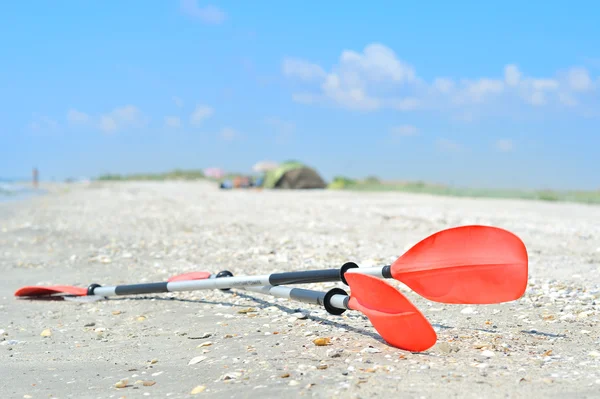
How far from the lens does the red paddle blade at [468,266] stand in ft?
11.6

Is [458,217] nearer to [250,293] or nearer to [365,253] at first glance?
[365,253]

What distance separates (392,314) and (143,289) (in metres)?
2.69

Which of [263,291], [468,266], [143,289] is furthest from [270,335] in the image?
[143,289]

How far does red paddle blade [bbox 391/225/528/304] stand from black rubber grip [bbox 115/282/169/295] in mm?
2278

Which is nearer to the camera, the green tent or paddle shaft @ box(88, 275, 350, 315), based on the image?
paddle shaft @ box(88, 275, 350, 315)

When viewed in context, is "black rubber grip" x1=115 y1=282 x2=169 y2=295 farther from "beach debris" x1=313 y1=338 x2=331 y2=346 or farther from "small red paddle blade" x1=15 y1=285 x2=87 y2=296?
"beach debris" x1=313 y1=338 x2=331 y2=346

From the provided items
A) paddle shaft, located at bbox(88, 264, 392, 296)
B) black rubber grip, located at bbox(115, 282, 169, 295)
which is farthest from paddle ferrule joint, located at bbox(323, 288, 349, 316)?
black rubber grip, located at bbox(115, 282, 169, 295)

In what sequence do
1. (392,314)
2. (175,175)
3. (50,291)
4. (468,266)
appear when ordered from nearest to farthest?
(392,314) < (468,266) < (50,291) < (175,175)

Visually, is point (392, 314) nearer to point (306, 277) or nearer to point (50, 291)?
point (306, 277)

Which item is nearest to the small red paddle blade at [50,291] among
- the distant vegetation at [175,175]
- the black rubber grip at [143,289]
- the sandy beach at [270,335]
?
the sandy beach at [270,335]

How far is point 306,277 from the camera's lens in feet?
13.8

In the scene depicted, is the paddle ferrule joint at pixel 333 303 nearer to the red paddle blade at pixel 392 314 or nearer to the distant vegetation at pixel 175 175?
the red paddle blade at pixel 392 314

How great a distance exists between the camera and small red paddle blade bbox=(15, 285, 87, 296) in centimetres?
571

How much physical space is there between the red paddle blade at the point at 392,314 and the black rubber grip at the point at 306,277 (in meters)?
0.39
